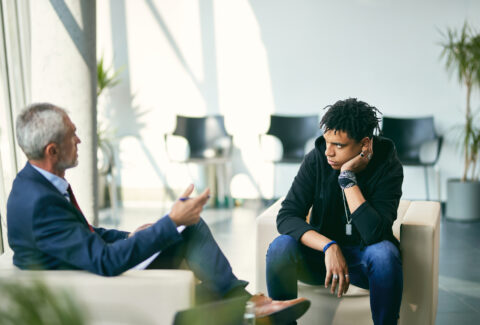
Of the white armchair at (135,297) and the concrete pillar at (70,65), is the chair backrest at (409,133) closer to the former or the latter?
the concrete pillar at (70,65)

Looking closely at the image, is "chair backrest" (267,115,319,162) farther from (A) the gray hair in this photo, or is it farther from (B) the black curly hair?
(A) the gray hair

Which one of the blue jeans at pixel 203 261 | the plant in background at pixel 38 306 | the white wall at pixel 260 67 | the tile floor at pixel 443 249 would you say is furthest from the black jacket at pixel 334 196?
the white wall at pixel 260 67

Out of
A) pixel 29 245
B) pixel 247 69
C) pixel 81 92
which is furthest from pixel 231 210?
pixel 29 245

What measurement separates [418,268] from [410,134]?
4.09 metres

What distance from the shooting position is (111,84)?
20.9 feet

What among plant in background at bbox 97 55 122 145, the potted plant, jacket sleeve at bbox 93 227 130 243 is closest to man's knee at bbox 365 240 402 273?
jacket sleeve at bbox 93 227 130 243

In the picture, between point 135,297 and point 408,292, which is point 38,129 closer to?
point 135,297

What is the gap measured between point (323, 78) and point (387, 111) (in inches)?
32.9

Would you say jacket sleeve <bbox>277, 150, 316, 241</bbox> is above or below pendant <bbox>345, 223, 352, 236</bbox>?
above

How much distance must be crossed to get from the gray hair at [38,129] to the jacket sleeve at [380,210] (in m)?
1.19

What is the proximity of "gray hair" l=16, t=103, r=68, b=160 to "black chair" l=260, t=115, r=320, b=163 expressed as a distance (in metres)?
4.56

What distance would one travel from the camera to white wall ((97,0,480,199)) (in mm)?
6223

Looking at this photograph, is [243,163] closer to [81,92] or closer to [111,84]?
[111,84]

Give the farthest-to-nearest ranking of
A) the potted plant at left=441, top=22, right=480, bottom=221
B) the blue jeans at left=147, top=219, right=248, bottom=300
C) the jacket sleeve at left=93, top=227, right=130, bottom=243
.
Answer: the potted plant at left=441, top=22, right=480, bottom=221 < the jacket sleeve at left=93, top=227, right=130, bottom=243 < the blue jeans at left=147, top=219, right=248, bottom=300
